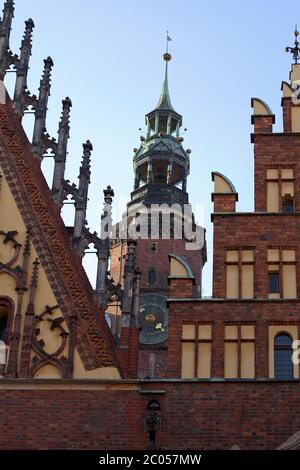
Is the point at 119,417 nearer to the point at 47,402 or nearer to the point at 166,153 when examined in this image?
the point at 47,402

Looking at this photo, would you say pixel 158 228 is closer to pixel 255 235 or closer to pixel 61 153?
pixel 61 153

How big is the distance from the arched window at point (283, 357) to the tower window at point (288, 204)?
2.30m

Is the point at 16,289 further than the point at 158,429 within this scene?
Yes

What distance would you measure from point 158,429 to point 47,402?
1.70m

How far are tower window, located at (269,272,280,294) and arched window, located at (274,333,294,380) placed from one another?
30.1 inches

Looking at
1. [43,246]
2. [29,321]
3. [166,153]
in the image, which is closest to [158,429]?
[29,321]

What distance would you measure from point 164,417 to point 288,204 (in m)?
4.15

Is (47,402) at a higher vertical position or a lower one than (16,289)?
lower

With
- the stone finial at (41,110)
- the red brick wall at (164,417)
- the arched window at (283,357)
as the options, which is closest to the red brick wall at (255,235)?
the arched window at (283,357)

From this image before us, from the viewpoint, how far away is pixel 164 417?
15094mm

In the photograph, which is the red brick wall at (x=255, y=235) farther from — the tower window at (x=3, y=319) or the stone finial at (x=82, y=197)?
the tower window at (x=3, y=319)

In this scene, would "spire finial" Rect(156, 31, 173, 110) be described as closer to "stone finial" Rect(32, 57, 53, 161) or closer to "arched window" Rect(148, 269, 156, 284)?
"arched window" Rect(148, 269, 156, 284)
